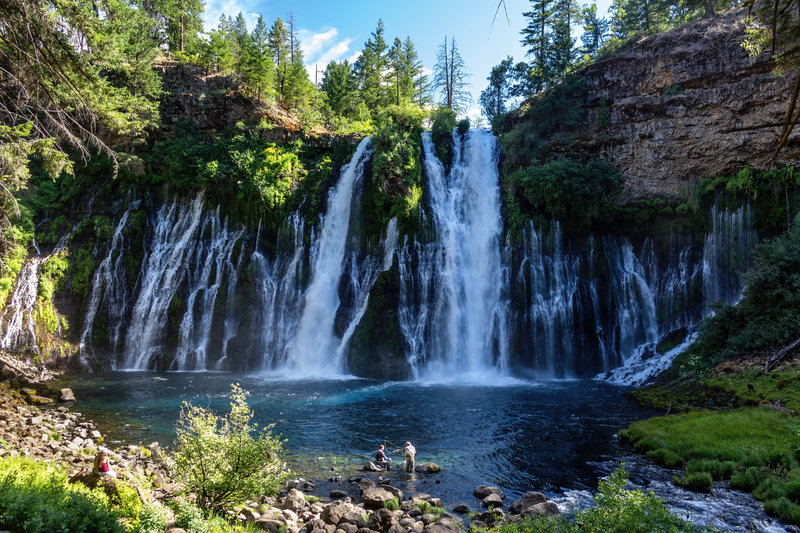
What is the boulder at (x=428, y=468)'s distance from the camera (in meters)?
11.4

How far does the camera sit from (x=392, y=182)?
28.2 metres

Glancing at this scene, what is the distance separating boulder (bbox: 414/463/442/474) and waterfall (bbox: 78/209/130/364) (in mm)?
21797

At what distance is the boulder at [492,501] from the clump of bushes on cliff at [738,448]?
4220 millimetres

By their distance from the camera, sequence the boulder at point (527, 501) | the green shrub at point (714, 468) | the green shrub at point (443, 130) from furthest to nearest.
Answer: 1. the green shrub at point (443, 130)
2. the green shrub at point (714, 468)
3. the boulder at point (527, 501)

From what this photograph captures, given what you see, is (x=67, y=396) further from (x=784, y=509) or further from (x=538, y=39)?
(x=538, y=39)

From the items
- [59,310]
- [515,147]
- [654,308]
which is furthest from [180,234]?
[654,308]

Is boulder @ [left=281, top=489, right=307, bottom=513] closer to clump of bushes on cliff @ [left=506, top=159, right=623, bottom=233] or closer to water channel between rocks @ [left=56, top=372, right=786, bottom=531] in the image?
water channel between rocks @ [left=56, top=372, right=786, bottom=531]

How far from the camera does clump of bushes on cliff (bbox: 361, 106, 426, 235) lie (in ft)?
89.9

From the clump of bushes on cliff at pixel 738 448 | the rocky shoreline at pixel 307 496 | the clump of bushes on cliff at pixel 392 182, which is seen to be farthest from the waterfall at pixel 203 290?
the clump of bushes on cliff at pixel 738 448

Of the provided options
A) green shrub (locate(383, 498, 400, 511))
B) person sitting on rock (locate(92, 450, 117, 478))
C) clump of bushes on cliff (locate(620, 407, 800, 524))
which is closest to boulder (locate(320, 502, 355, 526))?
green shrub (locate(383, 498, 400, 511))

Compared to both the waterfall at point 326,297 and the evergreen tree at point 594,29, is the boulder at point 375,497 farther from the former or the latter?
the evergreen tree at point 594,29

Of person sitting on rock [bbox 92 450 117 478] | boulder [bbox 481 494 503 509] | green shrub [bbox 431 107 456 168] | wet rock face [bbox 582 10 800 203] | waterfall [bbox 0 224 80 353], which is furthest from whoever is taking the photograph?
green shrub [bbox 431 107 456 168]

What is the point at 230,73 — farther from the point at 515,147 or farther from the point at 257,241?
the point at 515,147

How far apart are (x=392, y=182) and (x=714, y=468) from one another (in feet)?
71.4
